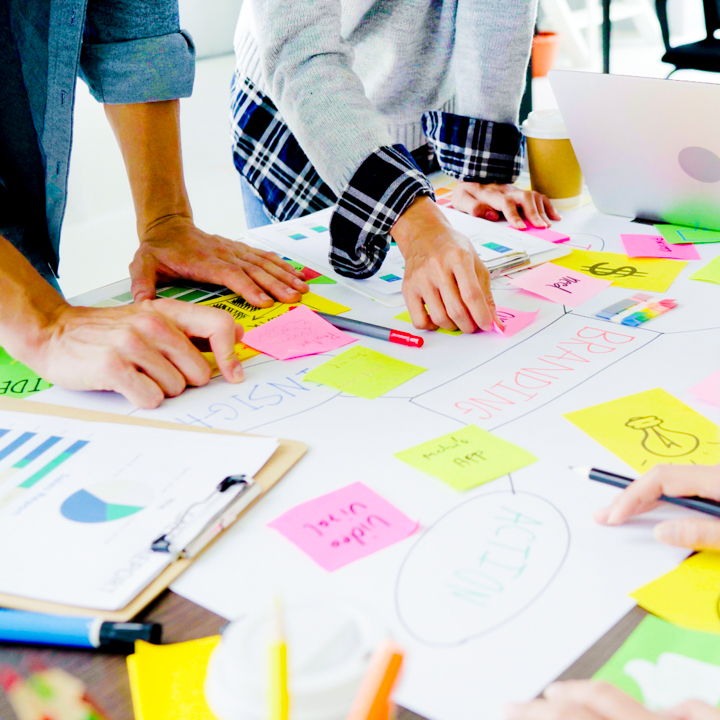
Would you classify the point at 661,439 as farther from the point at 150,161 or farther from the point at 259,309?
the point at 150,161

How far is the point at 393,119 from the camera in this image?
1.23 meters

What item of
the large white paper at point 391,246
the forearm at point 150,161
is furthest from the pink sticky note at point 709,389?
the forearm at point 150,161

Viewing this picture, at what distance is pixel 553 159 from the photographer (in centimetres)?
114

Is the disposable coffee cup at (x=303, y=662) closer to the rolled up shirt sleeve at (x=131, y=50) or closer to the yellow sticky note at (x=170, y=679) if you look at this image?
the yellow sticky note at (x=170, y=679)

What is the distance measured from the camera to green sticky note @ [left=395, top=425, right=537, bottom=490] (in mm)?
540

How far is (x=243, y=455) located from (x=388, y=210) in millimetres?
431

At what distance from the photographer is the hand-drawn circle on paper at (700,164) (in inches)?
36.8

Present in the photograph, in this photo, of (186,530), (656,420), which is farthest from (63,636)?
(656,420)

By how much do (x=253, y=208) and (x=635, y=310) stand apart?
0.78 meters

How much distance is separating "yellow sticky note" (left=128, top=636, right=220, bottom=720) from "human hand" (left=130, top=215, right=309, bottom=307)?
52 cm

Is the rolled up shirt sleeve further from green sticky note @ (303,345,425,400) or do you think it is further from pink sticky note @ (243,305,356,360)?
green sticky note @ (303,345,425,400)

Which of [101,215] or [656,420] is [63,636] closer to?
[656,420]

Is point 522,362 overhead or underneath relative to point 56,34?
underneath

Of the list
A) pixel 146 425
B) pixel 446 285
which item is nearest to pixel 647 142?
pixel 446 285
